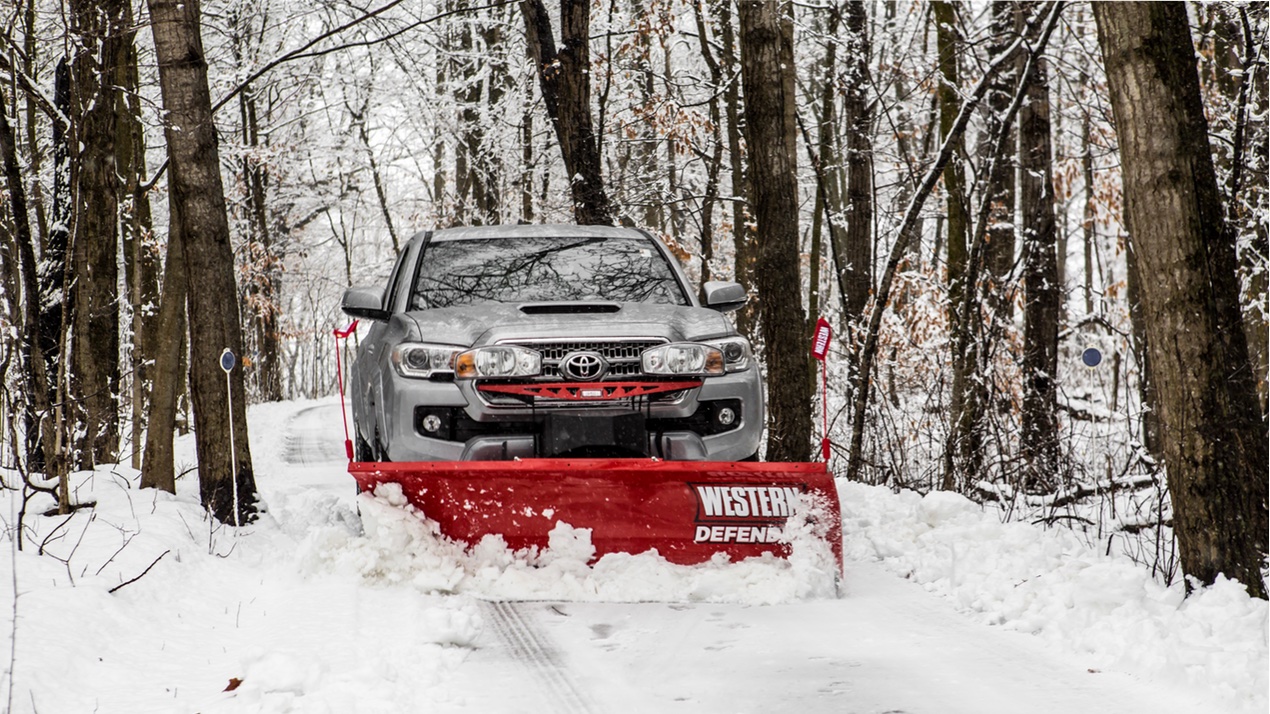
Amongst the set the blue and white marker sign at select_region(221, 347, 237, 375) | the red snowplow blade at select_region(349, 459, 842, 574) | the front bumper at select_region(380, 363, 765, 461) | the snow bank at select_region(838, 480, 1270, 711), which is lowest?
the snow bank at select_region(838, 480, 1270, 711)

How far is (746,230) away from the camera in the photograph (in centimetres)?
1641

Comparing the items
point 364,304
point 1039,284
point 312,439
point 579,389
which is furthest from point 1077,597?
point 312,439

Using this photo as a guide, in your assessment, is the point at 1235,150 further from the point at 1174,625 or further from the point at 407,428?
the point at 407,428

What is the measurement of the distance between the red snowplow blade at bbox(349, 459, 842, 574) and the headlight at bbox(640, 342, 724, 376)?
2.02 feet

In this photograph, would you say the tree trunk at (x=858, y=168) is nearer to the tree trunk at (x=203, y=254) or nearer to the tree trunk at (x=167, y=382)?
the tree trunk at (x=167, y=382)

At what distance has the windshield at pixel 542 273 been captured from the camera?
653 centimetres

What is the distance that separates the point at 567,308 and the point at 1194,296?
3026 mm

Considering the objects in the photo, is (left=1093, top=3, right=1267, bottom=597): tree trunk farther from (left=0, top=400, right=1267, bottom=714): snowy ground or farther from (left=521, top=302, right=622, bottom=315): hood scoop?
(left=521, top=302, right=622, bottom=315): hood scoop

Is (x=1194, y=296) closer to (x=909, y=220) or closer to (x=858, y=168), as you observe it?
(x=909, y=220)

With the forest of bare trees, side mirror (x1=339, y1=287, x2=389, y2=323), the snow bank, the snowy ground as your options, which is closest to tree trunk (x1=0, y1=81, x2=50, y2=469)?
the forest of bare trees

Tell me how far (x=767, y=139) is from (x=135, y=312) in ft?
19.9

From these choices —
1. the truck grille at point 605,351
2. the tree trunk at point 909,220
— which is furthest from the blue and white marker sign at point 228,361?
the tree trunk at point 909,220

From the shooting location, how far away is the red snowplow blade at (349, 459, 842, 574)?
5.12 meters

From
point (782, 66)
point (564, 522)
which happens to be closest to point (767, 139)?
point (782, 66)
